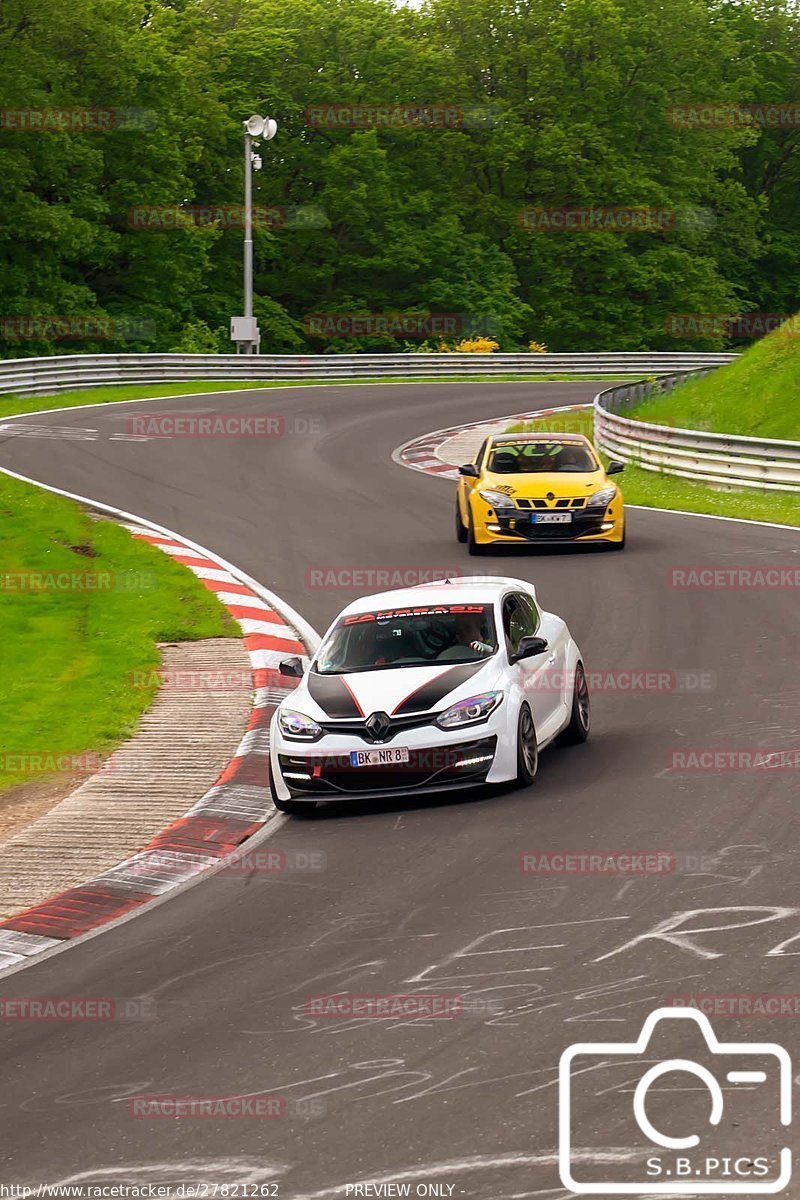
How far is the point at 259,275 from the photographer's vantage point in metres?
76.5

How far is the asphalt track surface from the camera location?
639 cm

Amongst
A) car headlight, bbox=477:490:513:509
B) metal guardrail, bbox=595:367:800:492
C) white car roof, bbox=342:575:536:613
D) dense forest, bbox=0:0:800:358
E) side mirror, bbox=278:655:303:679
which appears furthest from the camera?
dense forest, bbox=0:0:800:358

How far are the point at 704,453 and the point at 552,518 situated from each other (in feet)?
28.0

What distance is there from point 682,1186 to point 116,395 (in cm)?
4030

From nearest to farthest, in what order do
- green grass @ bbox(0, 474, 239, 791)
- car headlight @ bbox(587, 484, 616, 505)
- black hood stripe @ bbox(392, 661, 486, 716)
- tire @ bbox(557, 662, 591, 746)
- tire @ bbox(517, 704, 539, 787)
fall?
black hood stripe @ bbox(392, 661, 486, 716), tire @ bbox(517, 704, 539, 787), tire @ bbox(557, 662, 591, 746), green grass @ bbox(0, 474, 239, 791), car headlight @ bbox(587, 484, 616, 505)

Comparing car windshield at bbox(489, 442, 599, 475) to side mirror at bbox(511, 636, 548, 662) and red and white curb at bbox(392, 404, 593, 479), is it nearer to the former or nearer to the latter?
red and white curb at bbox(392, 404, 593, 479)

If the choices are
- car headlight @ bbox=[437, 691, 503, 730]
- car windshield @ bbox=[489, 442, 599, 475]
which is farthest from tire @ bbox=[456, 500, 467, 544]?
car headlight @ bbox=[437, 691, 503, 730]

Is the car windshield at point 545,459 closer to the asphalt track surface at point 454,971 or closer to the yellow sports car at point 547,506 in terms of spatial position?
the yellow sports car at point 547,506

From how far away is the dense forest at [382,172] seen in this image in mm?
62625

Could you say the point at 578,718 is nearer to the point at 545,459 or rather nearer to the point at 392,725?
the point at 392,725

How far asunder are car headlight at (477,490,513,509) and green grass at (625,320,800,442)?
1200 centimetres

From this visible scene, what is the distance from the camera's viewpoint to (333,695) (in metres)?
12.4

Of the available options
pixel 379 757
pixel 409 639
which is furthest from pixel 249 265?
pixel 379 757

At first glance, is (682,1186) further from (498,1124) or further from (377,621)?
(377,621)
